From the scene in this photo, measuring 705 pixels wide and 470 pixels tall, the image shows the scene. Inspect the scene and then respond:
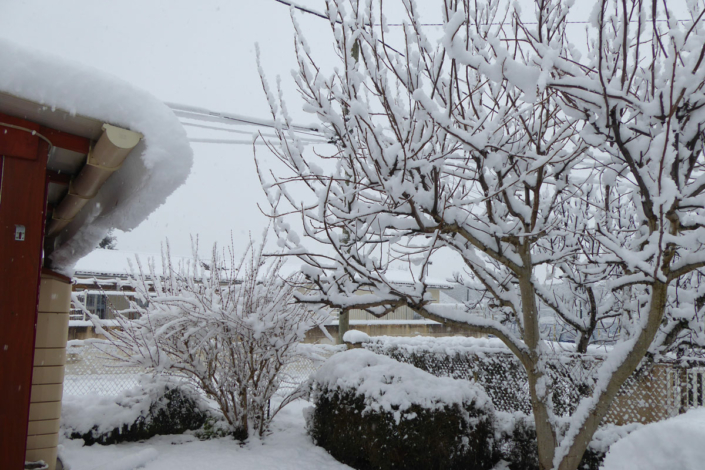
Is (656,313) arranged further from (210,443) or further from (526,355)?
(210,443)

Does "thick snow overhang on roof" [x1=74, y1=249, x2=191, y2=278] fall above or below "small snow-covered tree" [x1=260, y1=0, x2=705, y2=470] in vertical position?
below

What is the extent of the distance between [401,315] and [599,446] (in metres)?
17.6

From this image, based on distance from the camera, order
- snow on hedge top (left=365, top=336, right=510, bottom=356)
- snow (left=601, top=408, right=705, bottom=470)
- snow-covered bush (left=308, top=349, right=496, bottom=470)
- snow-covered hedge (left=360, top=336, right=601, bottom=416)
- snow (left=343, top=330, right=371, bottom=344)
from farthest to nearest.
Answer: snow (left=343, top=330, right=371, bottom=344) → snow on hedge top (left=365, top=336, right=510, bottom=356) → snow-covered hedge (left=360, top=336, right=601, bottom=416) → snow-covered bush (left=308, top=349, right=496, bottom=470) → snow (left=601, top=408, right=705, bottom=470)

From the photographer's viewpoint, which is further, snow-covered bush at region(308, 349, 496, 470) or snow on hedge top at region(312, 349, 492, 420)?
snow on hedge top at region(312, 349, 492, 420)

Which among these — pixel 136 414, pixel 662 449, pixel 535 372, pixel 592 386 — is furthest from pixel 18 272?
pixel 592 386

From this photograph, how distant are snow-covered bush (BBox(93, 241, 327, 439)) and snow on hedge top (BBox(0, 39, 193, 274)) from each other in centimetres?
252

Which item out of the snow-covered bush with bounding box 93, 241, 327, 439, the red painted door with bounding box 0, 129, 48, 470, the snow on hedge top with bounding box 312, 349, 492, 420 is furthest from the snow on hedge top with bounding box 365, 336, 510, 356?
the red painted door with bounding box 0, 129, 48, 470

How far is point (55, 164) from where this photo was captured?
282cm

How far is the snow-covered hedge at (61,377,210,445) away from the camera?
5.05m

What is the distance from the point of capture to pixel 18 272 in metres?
2.24

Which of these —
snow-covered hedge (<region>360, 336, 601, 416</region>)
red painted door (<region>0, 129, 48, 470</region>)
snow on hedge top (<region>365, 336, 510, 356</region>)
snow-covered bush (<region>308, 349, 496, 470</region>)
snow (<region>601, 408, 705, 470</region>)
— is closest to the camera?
snow (<region>601, 408, 705, 470</region>)

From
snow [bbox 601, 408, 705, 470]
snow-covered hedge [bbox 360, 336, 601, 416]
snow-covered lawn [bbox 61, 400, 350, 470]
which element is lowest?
snow-covered lawn [bbox 61, 400, 350, 470]

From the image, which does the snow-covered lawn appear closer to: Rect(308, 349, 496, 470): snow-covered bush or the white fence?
Rect(308, 349, 496, 470): snow-covered bush

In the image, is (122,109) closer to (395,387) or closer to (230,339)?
(395,387)
